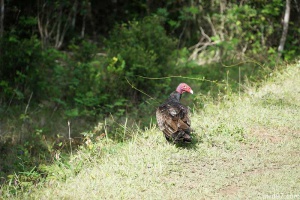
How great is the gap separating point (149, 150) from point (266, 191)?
1.58m

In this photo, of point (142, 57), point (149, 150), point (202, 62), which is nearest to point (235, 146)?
point (149, 150)

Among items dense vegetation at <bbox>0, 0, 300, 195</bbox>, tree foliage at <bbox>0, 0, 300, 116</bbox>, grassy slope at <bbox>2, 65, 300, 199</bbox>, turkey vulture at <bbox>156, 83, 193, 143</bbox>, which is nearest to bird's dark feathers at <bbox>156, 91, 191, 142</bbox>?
turkey vulture at <bbox>156, 83, 193, 143</bbox>

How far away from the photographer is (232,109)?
268 inches

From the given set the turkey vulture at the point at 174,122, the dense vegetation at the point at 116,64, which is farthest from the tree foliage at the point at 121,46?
the turkey vulture at the point at 174,122

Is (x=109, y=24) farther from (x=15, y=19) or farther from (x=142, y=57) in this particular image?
(x=142, y=57)

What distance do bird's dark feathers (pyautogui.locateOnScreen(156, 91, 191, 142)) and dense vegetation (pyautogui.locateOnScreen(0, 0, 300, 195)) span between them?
1901 mm

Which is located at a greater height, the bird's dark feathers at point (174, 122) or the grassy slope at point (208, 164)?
the bird's dark feathers at point (174, 122)

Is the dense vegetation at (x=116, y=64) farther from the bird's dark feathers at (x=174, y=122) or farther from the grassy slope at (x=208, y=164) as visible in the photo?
the bird's dark feathers at (x=174, y=122)

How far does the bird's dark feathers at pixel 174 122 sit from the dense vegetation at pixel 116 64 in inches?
74.8

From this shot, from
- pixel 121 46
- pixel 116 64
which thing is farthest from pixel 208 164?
pixel 121 46

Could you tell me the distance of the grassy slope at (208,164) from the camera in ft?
15.3

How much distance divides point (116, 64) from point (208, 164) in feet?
18.1

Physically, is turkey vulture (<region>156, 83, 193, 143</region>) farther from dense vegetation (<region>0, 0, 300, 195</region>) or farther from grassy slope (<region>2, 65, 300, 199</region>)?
dense vegetation (<region>0, 0, 300, 195</region>)

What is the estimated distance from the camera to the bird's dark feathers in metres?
5.25
